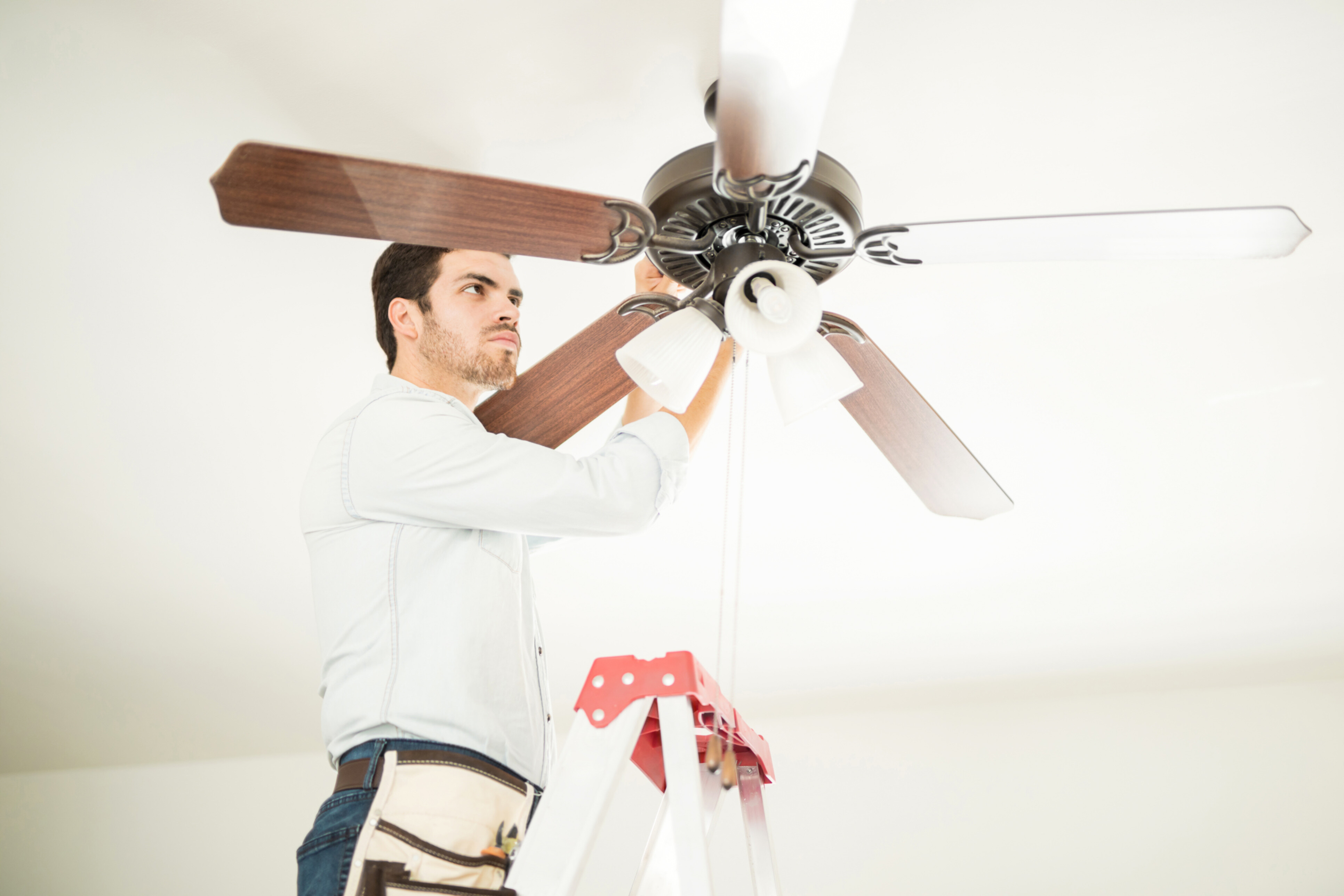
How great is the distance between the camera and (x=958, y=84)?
1210mm

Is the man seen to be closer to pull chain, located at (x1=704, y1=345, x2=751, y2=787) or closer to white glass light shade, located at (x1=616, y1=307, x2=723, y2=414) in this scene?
white glass light shade, located at (x1=616, y1=307, x2=723, y2=414)

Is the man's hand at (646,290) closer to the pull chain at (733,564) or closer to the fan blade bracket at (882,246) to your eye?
the pull chain at (733,564)

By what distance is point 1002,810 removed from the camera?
10.00 feet

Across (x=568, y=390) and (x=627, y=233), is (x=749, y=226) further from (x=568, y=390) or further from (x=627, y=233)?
(x=568, y=390)

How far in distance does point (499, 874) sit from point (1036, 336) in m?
1.32

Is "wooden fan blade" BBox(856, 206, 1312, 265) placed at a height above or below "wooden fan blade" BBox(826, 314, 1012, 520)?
below

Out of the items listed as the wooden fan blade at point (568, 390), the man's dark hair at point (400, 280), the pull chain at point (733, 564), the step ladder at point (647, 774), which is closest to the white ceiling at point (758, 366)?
the pull chain at point (733, 564)

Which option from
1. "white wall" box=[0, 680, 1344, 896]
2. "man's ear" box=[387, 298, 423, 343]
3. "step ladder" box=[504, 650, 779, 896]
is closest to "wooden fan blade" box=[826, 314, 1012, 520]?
"step ladder" box=[504, 650, 779, 896]

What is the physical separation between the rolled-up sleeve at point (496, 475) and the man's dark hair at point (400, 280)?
0.81ft

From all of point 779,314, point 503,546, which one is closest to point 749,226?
point 779,314

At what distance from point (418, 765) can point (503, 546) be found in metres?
0.28

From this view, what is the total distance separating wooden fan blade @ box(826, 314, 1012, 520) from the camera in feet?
3.74

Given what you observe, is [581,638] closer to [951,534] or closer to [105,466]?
[951,534]

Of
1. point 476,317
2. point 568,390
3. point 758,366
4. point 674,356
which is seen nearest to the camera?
point 674,356
